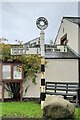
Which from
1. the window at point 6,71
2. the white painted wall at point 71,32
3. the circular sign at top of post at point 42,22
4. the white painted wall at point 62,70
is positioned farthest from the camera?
the white painted wall at point 71,32

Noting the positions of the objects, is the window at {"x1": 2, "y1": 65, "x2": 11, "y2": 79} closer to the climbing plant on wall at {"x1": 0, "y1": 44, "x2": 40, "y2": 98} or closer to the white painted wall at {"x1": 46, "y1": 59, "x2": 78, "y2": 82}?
the climbing plant on wall at {"x1": 0, "y1": 44, "x2": 40, "y2": 98}

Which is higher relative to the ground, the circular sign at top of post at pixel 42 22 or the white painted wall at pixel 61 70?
the circular sign at top of post at pixel 42 22

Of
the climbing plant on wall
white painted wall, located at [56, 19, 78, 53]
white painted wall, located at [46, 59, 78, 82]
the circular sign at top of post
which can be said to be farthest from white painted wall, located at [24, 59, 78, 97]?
the circular sign at top of post

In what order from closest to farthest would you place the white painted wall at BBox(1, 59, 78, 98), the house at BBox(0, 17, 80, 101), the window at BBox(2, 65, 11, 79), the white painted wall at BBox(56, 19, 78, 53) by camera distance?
the window at BBox(2, 65, 11, 79), the house at BBox(0, 17, 80, 101), the white painted wall at BBox(1, 59, 78, 98), the white painted wall at BBox(56, 19, 78, 53)

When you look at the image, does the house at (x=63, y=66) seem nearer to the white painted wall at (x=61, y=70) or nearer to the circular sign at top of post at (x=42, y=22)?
the white painted wall at (x=61, y=70)

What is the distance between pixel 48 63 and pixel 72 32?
3.45m

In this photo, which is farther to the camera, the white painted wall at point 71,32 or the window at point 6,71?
the white painted wall at point 71,32

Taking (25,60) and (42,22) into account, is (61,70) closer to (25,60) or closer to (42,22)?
(25,60)

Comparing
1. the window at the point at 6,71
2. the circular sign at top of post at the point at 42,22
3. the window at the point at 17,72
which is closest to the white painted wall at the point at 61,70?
the window at the point at 17,72

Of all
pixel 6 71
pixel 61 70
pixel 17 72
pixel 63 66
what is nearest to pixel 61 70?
pixel 61 70

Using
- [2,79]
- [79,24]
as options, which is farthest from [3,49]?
[79,24]

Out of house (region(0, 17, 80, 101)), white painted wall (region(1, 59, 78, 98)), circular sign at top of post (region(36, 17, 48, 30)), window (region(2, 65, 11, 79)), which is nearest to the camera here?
circular sign at top of post (region(36, 17, 48, 30))

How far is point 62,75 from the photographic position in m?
13.9

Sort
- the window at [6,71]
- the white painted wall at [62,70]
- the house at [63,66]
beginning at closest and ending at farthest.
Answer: the window at [6,71] < the house at [63,66] < the white painted wall at [62,70]
